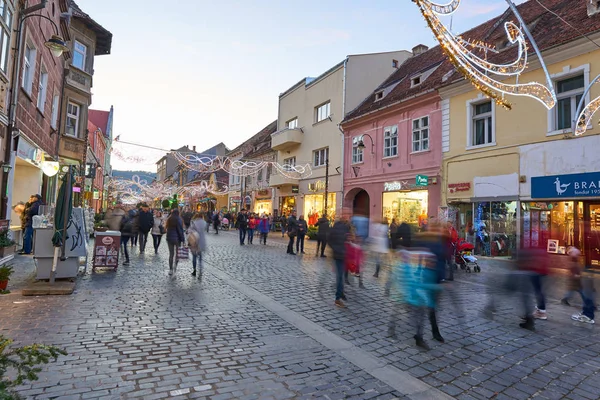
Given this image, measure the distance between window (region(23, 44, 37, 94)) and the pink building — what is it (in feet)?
44.9

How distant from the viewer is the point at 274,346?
4723 millimetres

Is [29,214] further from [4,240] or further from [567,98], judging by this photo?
[567,98]

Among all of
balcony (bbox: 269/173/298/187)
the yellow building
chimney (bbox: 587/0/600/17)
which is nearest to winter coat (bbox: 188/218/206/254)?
the yellow building

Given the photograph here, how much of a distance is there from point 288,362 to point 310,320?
5.55 ft

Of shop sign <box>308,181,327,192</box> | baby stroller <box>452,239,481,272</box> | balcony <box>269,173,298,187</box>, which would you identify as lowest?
baby stroller <box>452,239,481,272</box>

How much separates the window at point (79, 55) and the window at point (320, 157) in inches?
614

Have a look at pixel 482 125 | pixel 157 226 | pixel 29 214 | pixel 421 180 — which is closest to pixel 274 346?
pixel 29 214

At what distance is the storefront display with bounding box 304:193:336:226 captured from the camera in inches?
1012

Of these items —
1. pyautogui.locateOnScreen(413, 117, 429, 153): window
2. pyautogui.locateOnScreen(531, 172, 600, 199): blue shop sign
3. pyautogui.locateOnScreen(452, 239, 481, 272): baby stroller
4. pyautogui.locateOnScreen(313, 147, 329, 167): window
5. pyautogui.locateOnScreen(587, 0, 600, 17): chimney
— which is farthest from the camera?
pyautogui.locateOnScreen(313, 147, 329, 167): window

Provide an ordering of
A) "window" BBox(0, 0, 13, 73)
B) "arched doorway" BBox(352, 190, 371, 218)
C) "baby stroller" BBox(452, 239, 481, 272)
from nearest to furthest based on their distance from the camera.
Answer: "window" BBox(0, 0, 13, 73)
"baby stroller" BBox(452, 239, 481, 272)
"arched doorway" BBox(352, 190, 371, 218)

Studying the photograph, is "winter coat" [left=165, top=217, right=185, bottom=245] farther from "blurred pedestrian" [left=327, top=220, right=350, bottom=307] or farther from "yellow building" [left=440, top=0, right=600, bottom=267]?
"yellow building" [left=440, top=0, right=600, bottom=267]

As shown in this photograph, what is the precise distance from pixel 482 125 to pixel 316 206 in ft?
46.0

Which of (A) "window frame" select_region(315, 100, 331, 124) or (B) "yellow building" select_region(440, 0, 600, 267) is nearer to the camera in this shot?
(B) "yellow building" select_region(440, 0, 600, 267)

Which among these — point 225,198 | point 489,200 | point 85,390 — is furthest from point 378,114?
point 225,198
